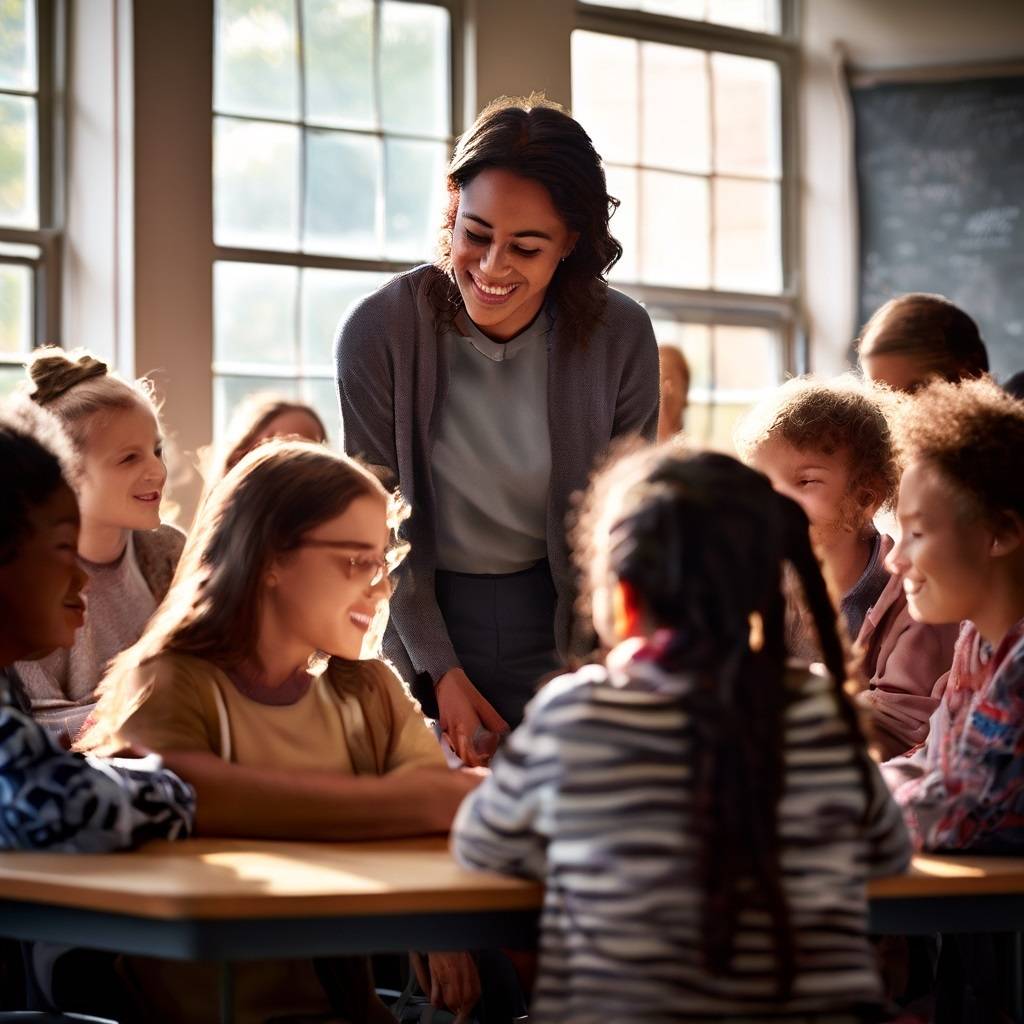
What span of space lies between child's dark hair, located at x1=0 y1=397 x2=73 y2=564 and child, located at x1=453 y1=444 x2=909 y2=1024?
2.16 feet

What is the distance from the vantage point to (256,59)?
5008mm

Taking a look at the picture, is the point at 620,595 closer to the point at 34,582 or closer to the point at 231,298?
the point at 34,582

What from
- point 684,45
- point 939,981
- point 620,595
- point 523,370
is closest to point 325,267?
point 684,45

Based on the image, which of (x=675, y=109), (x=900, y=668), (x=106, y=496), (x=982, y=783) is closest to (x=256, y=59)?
(x=675, y=109)

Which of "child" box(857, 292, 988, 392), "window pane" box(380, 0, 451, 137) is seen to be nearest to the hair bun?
"child" box(857, 292, 988, 392)

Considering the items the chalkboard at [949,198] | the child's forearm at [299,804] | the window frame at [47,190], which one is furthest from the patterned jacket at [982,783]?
the chalkboard at [949,198]

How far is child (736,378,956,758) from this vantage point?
8.59ft

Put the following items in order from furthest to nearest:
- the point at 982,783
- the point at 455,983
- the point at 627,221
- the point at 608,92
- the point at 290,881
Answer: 1. the point at 627,221
2. the point at 608,92
3. the point at 455,983
4. the point at 982,783
5. the point at 290,881

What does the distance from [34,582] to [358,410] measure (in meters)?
0.83

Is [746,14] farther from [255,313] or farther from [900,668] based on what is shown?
[900,668]

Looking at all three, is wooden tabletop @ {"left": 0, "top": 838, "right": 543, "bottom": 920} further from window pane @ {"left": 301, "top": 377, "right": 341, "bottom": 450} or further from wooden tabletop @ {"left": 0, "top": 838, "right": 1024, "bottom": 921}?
window pane @ {"left": 301, "top": 377, "right": 341, "bottom": 450}

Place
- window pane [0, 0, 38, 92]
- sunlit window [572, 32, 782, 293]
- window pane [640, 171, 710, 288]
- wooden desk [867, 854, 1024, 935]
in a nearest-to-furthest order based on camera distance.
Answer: wooden desk [867, 854, 1024, 935]
window pane [0, 0, 38, 92]
sunlit window [572, 32, 782, 293]
window pane [640, 171, 710, 288]

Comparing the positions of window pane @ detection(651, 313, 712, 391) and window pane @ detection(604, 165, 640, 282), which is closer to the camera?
window pane @ detection(604, 165, 640, 282)

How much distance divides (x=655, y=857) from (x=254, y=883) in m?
0.38
